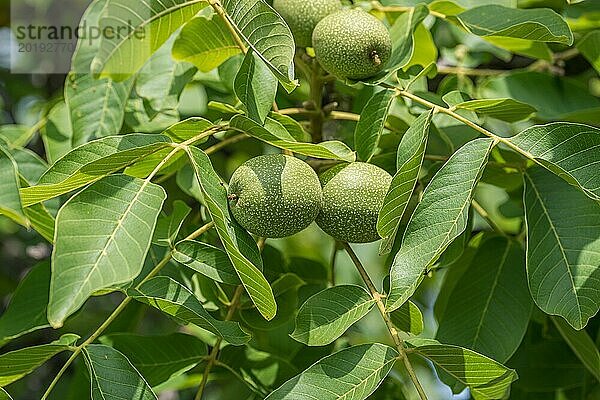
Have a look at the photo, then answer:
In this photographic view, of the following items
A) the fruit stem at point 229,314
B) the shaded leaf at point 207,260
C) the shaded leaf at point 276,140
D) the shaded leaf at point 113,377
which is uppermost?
the shaded leaf at point 276,140

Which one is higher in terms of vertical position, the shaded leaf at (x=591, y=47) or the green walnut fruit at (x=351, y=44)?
the green walnut fruit at (x=351, y=44)

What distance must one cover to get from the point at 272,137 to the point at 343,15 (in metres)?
0.30

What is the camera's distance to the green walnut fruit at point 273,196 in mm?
1185

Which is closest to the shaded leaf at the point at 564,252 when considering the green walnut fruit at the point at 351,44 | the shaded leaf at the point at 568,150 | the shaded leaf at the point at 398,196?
the shaded leaf at the point at 568,150

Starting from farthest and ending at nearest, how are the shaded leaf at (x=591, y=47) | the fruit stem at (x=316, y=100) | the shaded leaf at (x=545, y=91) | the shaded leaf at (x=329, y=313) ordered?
the shaded leaf at (x=545, y=91)
the shaded leaf at (x=591, y=47)
the fruit stem at (x=316, y=100)
the shaded leaf at (x=329, y=313)

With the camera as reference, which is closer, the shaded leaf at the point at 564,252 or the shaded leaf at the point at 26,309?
the shaded leaf at the point at 564,252

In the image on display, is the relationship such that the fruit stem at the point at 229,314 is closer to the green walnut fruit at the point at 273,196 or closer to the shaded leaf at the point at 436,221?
the green walnut fruit at the point at 273,196

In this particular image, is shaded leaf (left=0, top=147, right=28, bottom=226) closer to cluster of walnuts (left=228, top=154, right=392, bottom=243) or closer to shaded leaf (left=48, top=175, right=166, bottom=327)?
shaded leaf (left=48, top=175, right=166, bottom=327)

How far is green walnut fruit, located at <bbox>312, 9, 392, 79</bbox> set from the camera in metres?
1.33

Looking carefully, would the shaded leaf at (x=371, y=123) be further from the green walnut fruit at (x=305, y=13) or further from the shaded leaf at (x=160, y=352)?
the shaded leaf at (x=160, y=352)

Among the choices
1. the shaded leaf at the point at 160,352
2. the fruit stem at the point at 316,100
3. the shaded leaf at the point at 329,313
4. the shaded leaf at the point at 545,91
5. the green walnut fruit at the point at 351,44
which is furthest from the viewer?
the shaded leaf at the point at 545,91

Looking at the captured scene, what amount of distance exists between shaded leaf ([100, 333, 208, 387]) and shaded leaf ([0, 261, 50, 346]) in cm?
16

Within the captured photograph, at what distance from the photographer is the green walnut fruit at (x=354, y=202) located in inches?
49.3

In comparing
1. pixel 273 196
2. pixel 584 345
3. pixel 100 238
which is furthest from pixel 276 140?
pixel 584 345
